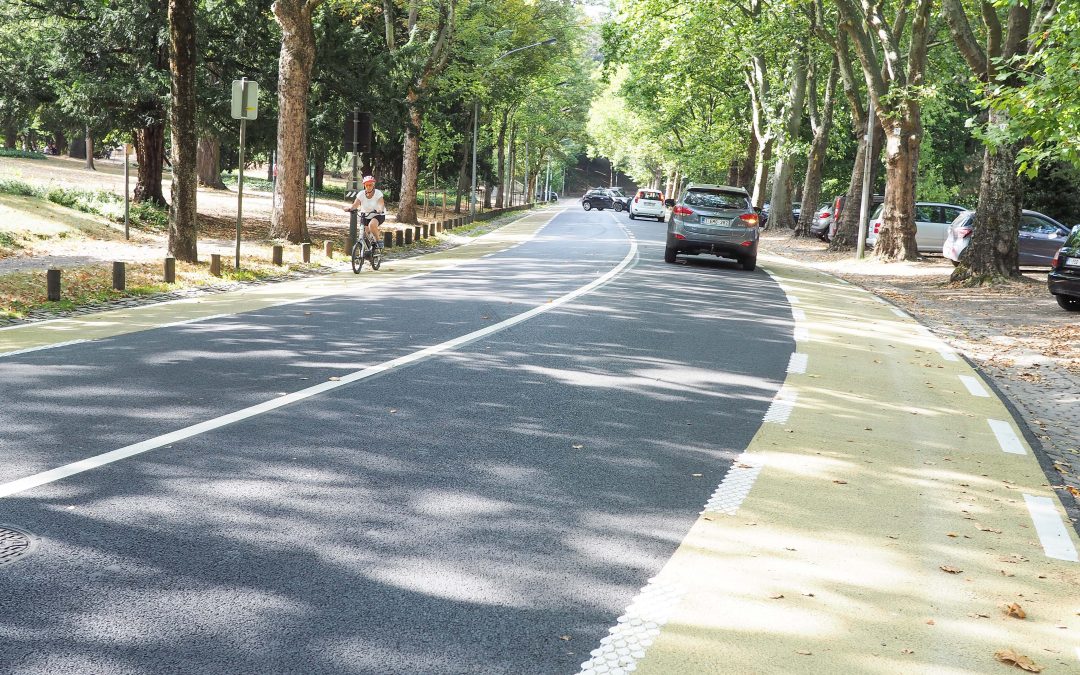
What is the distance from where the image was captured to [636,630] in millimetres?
3965

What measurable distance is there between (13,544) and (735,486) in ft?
12.0

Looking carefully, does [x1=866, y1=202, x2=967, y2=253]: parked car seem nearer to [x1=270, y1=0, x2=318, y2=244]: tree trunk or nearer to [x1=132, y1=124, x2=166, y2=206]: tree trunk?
[x1=270, y1=0, x2=318, y2=244]: tree trunk

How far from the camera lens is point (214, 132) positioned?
28797 mm

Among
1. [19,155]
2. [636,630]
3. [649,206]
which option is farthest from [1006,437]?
[19,155]

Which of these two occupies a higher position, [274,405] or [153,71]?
[153,71]

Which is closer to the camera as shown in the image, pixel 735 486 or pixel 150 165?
pixel 735 486

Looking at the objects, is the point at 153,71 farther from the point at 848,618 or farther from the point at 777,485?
the point at 848,618

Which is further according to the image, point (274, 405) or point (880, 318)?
point (880, 318)

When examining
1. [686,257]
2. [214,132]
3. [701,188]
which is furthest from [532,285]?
[214,132]

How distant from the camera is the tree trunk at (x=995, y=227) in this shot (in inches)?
811

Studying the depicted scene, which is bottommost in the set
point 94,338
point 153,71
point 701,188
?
point 94,338

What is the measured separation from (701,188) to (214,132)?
13.9m

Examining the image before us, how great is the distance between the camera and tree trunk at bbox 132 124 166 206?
28.2m

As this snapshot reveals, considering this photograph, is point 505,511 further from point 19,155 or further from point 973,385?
point 19,155
